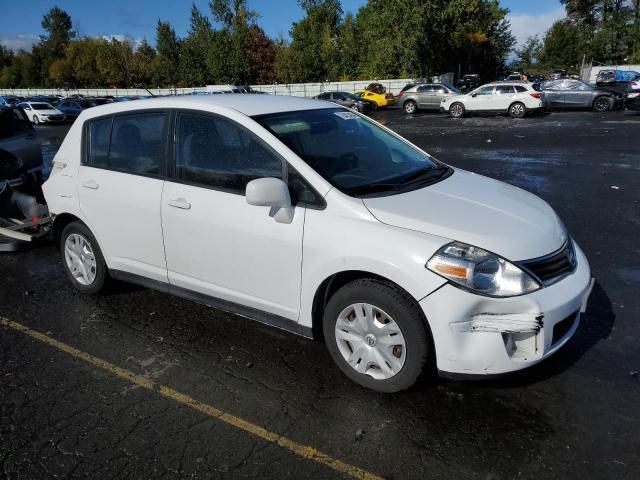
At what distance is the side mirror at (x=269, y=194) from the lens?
314 cm

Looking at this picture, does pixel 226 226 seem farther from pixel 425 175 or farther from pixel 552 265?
pixel 552 265

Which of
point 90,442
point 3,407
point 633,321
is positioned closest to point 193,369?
point 90,442

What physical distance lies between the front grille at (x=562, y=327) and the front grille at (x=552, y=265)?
24cm

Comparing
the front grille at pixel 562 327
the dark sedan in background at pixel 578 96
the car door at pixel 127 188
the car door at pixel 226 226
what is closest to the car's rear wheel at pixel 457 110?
the dark sedan in background at pixel 578 96

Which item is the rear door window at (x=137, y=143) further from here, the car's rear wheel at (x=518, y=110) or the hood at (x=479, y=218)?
the car's rear wheel at (x=518, y=110)

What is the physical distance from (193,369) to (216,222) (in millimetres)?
1006

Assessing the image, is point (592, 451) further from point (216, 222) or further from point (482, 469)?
point (216, 222)

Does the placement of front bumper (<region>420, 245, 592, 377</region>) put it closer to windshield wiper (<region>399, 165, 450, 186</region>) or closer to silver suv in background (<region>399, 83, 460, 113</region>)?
windshield wiper (<region>399, 165, 450, 186</region>)

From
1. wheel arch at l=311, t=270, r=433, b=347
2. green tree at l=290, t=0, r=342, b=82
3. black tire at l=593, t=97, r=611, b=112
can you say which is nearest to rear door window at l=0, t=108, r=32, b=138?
wheel arch at l=311, t=270, r=433, b=347

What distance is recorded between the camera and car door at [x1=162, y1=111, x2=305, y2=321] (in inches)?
132

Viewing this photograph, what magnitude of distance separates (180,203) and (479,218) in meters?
2.03

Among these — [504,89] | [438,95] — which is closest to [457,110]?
[504,89]

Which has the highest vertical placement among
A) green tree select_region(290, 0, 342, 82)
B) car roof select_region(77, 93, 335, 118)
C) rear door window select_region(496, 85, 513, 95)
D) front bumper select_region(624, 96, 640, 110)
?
green tree select_region(290, 0, 342, 82)

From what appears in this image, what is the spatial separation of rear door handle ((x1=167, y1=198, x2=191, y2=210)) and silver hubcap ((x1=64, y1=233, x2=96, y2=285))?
4.23ft
